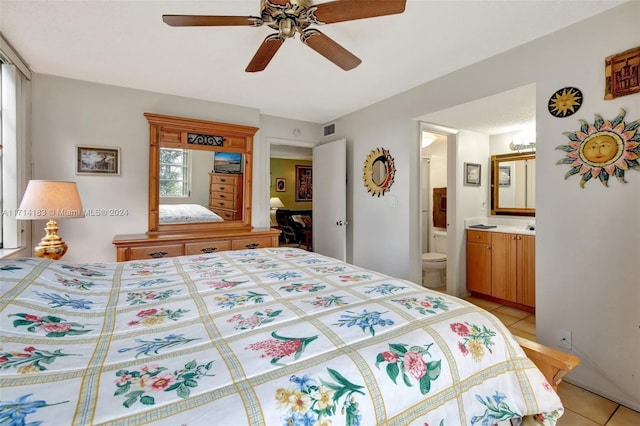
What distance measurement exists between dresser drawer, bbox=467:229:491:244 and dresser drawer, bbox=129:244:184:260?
3.37 m

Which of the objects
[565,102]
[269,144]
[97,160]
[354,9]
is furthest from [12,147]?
[565,102]

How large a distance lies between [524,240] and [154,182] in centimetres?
410

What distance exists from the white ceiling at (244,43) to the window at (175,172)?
69 centimetres

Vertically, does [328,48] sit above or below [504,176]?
above

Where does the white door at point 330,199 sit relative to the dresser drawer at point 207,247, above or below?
above

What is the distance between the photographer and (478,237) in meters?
3.48

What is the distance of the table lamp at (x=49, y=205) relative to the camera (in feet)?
7.06

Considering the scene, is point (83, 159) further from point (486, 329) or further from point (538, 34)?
point (538, 34)

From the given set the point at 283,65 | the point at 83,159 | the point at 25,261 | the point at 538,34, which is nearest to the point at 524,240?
the point at 538,34

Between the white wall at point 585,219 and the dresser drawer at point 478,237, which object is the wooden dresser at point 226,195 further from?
the dresser drawer at point 478,237

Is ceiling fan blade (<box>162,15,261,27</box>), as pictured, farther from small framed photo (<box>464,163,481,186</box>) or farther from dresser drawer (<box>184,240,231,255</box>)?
small framed photo (<box>464,163,481,186</box>)

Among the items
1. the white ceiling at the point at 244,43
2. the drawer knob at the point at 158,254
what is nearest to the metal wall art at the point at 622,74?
the white ceiling at the point at 244,43

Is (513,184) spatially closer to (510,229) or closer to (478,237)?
(510,229)

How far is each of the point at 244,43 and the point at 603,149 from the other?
8.39ft
